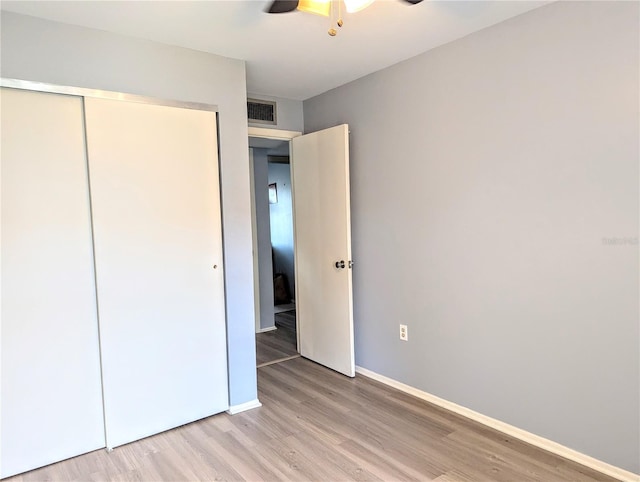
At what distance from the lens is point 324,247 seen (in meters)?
3.53

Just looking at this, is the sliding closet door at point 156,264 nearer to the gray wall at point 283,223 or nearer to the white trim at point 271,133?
the white trim at point 271,133

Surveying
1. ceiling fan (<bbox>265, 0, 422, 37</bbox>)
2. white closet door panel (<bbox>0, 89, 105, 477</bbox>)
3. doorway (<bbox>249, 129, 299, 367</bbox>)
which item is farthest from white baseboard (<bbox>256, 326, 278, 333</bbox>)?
ceiling fan (<bbox>265, 0, 422, 37</bbox>)

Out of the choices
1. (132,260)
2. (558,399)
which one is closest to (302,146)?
(132,260)

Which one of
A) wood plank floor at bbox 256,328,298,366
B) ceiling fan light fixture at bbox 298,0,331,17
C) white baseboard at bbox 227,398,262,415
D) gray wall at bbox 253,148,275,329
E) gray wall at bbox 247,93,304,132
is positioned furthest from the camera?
gray wall at bbox 253,148,275,329

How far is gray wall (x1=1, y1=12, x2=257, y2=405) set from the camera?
2.15m

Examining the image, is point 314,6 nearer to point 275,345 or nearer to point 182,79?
point 182,79

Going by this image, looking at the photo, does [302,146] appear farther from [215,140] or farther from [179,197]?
[179,197]

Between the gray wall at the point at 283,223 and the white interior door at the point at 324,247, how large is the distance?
2.42m

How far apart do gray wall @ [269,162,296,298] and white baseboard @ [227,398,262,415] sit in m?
3.33

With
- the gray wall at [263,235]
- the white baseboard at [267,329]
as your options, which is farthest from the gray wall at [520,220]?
the white baseboard at [267,329]

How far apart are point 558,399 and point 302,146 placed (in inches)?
103

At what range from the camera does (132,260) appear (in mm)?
2439

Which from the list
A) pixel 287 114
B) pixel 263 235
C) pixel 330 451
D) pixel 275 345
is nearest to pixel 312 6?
pixel 287 114

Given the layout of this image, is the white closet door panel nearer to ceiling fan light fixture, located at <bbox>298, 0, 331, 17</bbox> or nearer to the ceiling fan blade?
the ceiling fan blade
